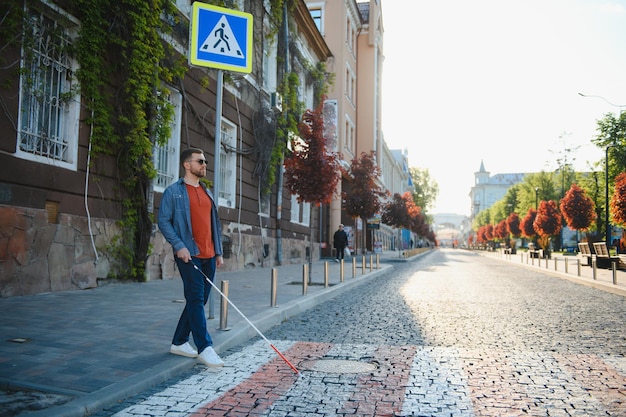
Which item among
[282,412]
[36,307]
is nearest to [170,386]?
[282,412]

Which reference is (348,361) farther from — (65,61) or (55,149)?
(65,61)

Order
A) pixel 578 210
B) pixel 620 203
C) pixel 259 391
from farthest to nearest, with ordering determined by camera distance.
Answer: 1. pixel 578 210
2. pixel 620 203
3. pixel 259 391

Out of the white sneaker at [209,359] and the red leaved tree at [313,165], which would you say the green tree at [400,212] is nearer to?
the red leaved tree at [313,165]

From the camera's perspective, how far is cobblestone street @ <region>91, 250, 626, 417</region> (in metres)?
3.68

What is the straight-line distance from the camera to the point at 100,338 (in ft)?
17.4

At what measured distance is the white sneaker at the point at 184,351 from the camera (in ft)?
15.8

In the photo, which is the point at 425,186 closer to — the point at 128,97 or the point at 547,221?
the point at 547,221

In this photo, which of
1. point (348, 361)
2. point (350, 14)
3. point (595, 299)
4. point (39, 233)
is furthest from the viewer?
point (350, 14)

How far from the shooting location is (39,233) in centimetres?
815

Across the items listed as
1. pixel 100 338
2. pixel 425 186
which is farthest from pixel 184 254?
pixel 425 186

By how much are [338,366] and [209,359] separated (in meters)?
1.15

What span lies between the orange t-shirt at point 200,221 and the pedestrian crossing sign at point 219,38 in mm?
2228

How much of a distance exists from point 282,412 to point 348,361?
1661 millimetres

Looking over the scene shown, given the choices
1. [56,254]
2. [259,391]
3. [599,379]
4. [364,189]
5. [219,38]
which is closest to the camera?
[259,391]
